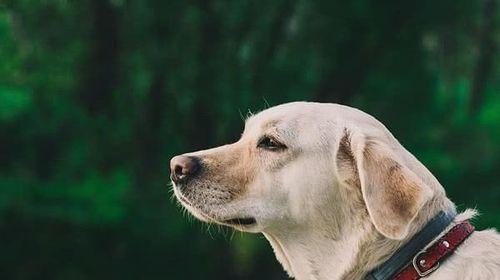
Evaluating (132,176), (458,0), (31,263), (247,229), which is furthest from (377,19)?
(247,229)

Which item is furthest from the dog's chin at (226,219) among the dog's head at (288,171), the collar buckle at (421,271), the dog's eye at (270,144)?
the collar buckle at (421,271)

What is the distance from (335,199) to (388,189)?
0.29 meters

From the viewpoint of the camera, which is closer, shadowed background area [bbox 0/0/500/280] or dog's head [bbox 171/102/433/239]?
dog's head [bbox 171/102/433/239]

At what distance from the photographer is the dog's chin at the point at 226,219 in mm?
3041

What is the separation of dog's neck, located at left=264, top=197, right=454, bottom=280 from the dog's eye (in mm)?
275

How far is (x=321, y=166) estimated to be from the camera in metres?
2.97

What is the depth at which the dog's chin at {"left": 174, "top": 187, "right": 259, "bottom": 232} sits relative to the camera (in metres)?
3.04

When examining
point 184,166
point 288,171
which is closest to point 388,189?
point 288,171

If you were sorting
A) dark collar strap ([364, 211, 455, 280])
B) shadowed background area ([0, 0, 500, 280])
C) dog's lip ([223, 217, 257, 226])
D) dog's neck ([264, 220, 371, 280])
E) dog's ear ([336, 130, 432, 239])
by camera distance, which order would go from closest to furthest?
1. dog's ear ([336, 130, 432, 239])
2. dark collar strap ([364, 211, 455, 280])
3. dog's neck ([264, 220, 371, 280])
4. dog's lip ([223, 217, 257, 226])
5. shadowed background area ([0, 0, 500, 280])

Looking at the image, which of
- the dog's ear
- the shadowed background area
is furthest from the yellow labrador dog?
the shadowed background area

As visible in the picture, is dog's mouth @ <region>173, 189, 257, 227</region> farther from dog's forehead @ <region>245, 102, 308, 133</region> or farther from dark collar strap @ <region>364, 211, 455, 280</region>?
dark collar strap @ <region>364, 211, 455, 280</region>

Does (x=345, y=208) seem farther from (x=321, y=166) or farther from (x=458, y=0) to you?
(x=458, y=0)

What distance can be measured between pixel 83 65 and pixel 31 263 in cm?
213

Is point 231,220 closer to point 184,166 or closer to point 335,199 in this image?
point 184,166
